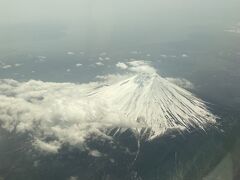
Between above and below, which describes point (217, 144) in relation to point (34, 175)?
above

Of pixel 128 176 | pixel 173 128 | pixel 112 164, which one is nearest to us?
pixel 128 176

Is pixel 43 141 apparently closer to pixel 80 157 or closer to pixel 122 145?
pixel 80 157

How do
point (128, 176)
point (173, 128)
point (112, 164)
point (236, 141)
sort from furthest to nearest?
1. point (173, 128)
2. point (236, 141)
3. point (112, 164)
4. point (128, 176)

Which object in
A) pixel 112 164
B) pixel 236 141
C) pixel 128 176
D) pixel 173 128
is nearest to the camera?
pixel 128 176

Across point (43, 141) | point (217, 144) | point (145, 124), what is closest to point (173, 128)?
point (145, 124)

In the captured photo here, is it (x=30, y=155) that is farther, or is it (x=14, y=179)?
(x=30, y=155)

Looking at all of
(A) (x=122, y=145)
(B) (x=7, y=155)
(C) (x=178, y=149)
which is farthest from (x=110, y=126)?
(B) (x=7, y=155)

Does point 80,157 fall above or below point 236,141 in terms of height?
below

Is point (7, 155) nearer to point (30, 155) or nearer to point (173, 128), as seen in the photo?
point (30, 155)

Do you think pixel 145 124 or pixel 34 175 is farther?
pixel 145 124
